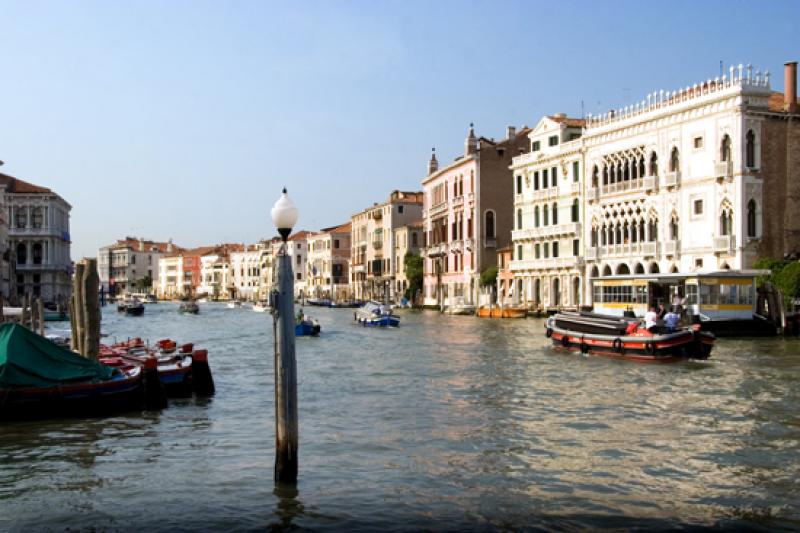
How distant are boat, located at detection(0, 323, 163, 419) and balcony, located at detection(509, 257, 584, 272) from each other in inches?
1241

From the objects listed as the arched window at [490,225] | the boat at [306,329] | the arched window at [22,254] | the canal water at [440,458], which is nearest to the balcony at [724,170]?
the boat at [306,329]

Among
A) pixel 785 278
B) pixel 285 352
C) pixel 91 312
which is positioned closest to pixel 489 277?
pixel 785 278

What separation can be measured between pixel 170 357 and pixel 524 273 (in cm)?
3271

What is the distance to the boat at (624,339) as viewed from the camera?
762 inches

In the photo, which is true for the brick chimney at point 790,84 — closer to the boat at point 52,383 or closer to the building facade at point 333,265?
the boat at point 52,383

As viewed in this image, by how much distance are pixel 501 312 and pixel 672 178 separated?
39.1 ft

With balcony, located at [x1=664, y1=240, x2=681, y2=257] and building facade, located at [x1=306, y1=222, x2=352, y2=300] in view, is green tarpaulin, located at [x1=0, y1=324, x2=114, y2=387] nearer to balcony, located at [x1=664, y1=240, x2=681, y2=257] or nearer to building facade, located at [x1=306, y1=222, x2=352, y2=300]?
balcony, located at [x1=664, y1=240, x2=681, y2=257]

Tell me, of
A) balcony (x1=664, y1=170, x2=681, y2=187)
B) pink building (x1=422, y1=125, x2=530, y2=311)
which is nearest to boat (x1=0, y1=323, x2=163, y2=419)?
balcony (x1=664, y1=170, x2=681, y2=187)

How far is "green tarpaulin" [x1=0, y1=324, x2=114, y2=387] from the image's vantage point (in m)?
11.9

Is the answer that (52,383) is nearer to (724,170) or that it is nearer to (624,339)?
(624,339)

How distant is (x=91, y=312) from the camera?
14500mm

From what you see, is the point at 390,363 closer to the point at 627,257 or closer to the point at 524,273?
the point at 627,257

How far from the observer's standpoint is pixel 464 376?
17.6 m

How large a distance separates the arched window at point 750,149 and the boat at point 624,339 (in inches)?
474
